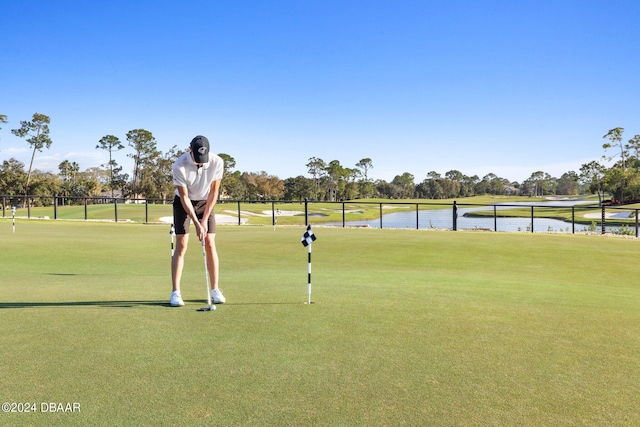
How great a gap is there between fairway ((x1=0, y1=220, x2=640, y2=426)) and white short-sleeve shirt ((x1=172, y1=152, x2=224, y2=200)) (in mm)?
1329

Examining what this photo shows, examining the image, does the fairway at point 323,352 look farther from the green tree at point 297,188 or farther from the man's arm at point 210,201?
the green tree at point 297,188

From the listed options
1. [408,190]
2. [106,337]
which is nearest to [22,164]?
[106,337]

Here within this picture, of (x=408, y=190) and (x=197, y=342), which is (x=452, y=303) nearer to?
(x=197, y=342)

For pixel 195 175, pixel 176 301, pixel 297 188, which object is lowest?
pixel 176 301

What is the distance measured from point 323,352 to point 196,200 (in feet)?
8.60

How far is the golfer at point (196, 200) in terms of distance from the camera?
5289mm

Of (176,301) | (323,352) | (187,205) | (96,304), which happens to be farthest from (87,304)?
(323,352)

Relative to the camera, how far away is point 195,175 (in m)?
5.40

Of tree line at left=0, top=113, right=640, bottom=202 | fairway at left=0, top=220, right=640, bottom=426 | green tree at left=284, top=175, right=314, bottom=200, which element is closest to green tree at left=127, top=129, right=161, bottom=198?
tree line at left=0, top=113, right=640, bottom=202

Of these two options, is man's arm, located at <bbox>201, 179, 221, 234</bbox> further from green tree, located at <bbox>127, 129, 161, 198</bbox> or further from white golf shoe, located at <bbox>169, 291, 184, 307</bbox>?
green tree, located at <bbox>127, 129, 161, 198</bbox>

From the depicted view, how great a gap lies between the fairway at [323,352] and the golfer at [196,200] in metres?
0.44

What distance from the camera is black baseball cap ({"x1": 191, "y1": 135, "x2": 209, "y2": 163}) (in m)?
5.25

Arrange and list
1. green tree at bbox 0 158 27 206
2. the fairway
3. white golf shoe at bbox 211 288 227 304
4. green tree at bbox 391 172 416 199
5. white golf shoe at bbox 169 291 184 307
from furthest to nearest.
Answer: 1. green tree at bbox 391 172 416 199
2. green tree at bbox 0 158 27 206
3. white golf shoe at bbox 211 288 227 304
4. white golf shoe at bbox 169 291 184 307
5. the fairway

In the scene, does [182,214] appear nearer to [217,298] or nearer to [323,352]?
[217,298]
